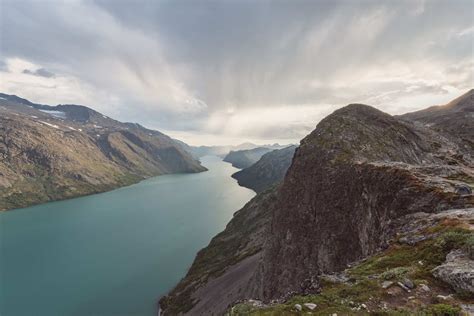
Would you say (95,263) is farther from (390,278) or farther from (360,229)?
(390,278)

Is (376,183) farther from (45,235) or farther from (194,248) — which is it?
(45,235)

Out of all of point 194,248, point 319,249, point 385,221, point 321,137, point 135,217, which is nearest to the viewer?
point 385,221

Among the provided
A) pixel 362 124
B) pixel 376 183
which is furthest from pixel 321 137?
pixel 376 183

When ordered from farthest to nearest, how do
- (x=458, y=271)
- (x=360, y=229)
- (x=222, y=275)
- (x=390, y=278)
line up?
1. (x=222, y=275)
2. (x=360, y=229)
3. (x=390, y=278)
4. (x=458, y=271)

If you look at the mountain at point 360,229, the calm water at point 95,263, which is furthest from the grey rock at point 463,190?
the calm water at point 95,263

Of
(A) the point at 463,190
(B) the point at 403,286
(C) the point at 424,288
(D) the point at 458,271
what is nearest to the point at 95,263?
(B) the point at 403,286

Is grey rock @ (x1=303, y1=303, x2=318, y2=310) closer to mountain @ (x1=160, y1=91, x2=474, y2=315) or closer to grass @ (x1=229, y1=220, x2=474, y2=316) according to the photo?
mountain @ (x1=160, y1=91, x2=474, y2=315)

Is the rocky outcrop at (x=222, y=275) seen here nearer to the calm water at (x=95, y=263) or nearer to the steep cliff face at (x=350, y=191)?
the calm water at (x=95, y=263)
